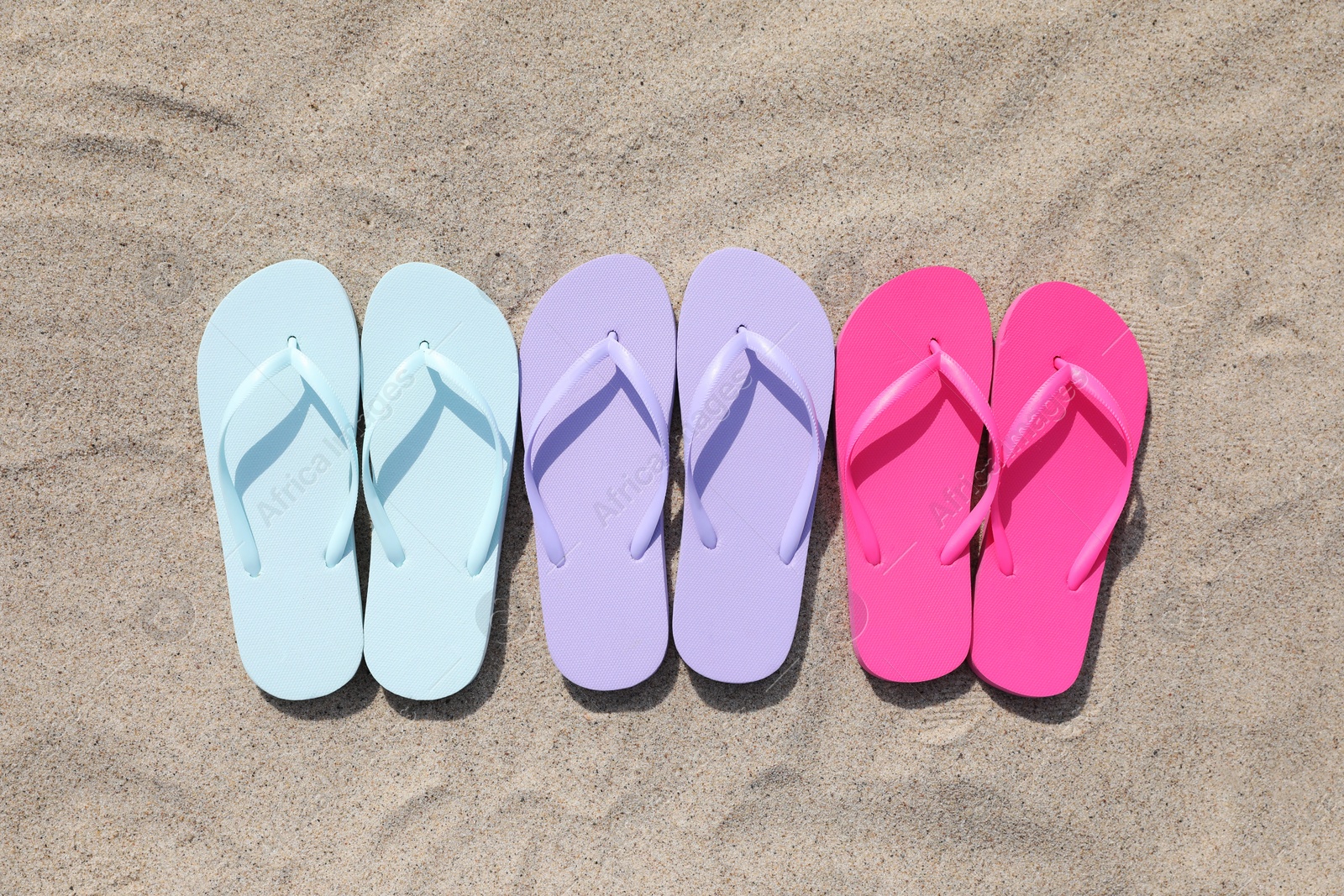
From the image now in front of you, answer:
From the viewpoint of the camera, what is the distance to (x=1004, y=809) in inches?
51.3

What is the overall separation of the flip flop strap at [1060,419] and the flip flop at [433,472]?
77 cm

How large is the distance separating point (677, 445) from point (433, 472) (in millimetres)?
387

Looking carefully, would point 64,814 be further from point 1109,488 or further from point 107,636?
point 1109,488

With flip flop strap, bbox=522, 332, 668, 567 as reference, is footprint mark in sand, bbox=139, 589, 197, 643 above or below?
below

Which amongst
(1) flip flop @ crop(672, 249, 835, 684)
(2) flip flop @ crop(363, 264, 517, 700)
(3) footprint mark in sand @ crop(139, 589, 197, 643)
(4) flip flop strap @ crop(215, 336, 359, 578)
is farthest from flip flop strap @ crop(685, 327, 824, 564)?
(3) footprint mark in sand @ crop(139, 589, 197, 643)

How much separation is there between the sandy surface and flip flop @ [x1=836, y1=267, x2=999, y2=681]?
0.06 metres

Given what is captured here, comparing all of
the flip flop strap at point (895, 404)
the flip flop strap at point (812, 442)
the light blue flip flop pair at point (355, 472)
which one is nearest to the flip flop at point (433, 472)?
the light blue flip flop pair at point (355, 472)

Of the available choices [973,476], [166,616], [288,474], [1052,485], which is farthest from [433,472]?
[1052,485]

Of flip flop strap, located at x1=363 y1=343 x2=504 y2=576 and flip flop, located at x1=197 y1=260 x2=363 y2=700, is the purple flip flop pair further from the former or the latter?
flip flop, located at x1=197 y1=260 x2=363 y2=700

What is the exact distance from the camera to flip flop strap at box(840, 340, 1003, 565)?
123 cm

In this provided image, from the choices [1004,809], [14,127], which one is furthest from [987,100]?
[14,127]

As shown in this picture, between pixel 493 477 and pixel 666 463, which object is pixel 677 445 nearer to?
pixel 666 463

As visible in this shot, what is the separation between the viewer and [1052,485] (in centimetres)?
131

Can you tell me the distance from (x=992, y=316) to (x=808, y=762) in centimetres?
77
